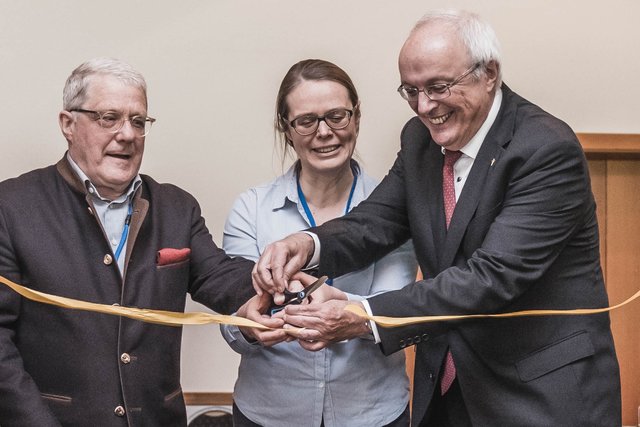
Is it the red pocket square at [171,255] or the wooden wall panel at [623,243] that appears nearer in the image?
the red pocket square at [171,255]

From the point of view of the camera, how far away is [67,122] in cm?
247

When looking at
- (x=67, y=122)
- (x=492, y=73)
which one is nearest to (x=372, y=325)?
(x=492, y=73)

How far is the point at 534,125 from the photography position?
2.23 metres

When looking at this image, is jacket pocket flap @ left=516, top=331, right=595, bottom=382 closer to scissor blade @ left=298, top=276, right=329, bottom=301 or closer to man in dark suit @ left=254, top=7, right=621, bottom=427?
man in dark suit @ left=254, top=7, right=621, bottom=427

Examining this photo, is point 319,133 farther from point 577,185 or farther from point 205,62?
point 205,62

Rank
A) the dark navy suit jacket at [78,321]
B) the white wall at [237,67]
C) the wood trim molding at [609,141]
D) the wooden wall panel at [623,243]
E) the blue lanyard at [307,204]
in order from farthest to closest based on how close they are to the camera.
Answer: the wooden wall panel at [623,243] → the wood trim molding at [609,141] → the white wall at [237,67] → the blue lanyard at [307,204] → the dark navy suit jacket at [78,321]

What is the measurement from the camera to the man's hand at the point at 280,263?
94.8 inches

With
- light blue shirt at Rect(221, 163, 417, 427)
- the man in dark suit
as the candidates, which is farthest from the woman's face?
the man in dark suit

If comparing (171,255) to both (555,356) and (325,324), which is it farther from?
(555,356)

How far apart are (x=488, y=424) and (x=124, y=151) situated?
121 cm

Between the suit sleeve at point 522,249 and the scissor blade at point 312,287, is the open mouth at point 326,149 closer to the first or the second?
the scissor blade at point 312,287

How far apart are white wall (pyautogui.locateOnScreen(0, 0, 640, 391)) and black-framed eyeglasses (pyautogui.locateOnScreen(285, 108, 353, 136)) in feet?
4.72

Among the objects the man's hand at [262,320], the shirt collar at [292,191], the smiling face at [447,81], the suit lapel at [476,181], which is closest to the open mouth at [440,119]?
the smiling face at [447,81]

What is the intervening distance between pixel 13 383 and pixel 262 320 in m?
0.65
